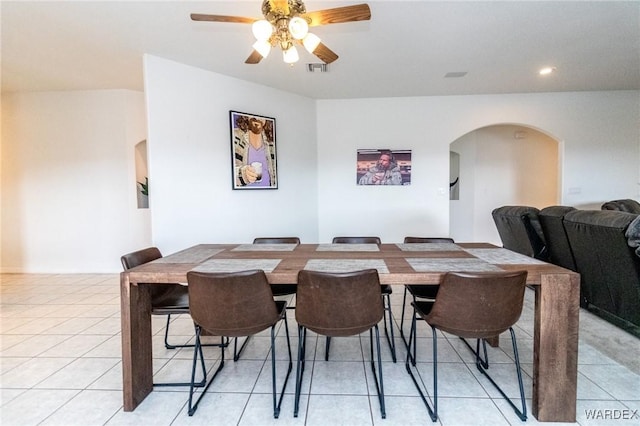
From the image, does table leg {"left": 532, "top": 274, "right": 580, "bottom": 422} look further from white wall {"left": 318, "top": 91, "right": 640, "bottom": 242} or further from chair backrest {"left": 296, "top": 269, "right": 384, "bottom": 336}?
white wall {"left": 318, "top": 91, "right": 640, "bottom": 242}

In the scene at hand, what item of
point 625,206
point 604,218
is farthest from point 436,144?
point 604,218

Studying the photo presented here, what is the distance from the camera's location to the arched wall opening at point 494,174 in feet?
19.6

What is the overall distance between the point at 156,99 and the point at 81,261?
2.97 metres

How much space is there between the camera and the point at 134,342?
5.73 ft

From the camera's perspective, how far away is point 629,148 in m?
4.66

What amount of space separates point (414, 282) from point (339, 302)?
407 mm

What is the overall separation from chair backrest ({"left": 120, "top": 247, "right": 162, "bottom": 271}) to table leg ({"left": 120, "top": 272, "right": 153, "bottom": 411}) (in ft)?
0.70

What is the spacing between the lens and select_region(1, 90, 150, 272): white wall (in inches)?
177

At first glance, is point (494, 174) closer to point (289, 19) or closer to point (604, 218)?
point (604, 218)

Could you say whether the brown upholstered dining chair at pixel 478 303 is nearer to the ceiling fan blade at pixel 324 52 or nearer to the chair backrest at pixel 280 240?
the chair backrest at pixel 280 240

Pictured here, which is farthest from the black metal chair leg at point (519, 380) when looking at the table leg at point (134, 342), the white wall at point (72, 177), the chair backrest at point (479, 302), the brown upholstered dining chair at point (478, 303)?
the white wall at point (72, 177)

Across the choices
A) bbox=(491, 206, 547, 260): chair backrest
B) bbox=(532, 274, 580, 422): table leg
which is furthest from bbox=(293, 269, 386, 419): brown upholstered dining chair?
bbox=(491, 206, 547, 260): chair backrest

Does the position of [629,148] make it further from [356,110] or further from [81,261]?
[81,261]

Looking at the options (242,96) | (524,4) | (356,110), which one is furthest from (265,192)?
(524,4)
